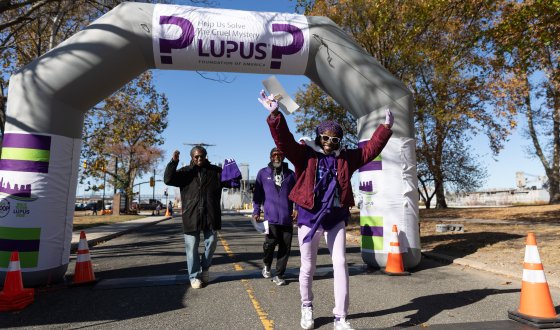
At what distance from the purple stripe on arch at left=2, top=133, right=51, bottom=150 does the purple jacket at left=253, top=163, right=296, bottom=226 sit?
3272 millimetres

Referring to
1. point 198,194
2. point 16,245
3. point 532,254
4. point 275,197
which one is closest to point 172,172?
point 198,194

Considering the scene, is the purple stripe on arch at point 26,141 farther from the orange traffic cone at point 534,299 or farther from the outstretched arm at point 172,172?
the orange traffic cone at point 534,299

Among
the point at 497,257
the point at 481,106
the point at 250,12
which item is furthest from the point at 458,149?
the point at 250,12

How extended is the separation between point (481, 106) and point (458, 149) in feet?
24.5

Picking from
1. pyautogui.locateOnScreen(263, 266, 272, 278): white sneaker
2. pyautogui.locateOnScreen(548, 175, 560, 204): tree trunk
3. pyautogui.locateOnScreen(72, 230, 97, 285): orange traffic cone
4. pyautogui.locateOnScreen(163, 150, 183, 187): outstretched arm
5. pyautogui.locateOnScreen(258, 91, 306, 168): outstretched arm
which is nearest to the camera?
pyautogui.locateOnScreen(258, 91, 306, 168): outstretched arm

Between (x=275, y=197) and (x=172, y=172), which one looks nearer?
(x=172, y=172)

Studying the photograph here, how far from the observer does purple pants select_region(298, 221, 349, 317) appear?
3.60m

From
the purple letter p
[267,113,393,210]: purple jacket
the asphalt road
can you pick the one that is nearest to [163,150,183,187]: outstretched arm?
the asphalt road

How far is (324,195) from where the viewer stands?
12.3 feet

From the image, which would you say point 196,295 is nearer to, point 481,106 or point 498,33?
point 498,33

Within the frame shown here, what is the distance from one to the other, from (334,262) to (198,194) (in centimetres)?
267

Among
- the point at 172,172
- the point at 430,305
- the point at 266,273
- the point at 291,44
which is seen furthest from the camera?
the point at 291,44

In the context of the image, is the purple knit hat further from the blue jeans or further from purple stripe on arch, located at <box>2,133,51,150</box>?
purple stripe on arch, located at <box>2,133,51,150</box>

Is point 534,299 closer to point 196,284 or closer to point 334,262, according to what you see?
point 334,262
